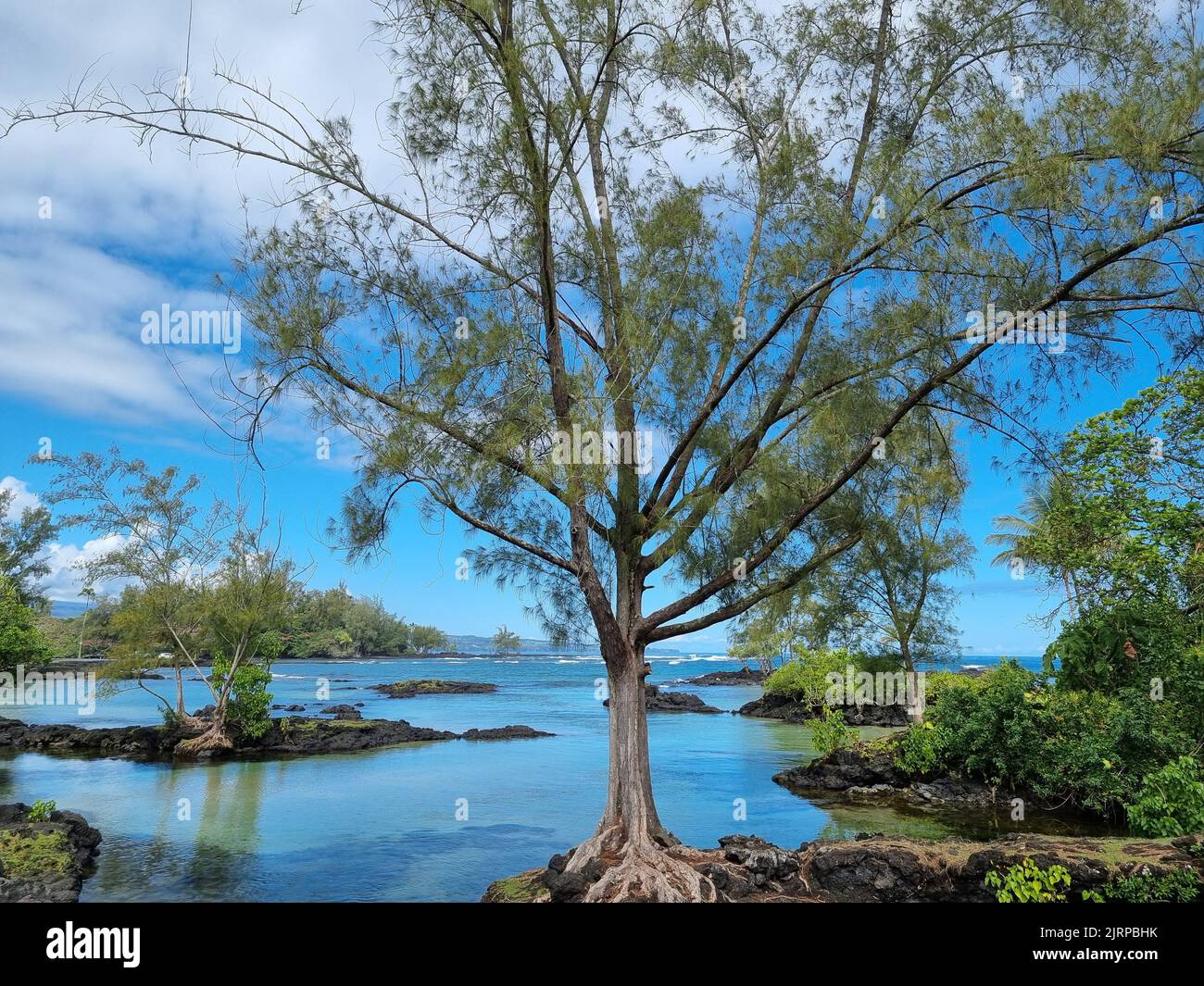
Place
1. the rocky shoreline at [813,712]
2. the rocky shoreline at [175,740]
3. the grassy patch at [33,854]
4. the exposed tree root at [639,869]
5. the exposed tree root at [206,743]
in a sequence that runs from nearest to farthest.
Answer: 1. the exposed tree root at [639,869]
2. the grassy patch at [33,854]
3. the exposed tree root at [206,743]
4. the rocky shoreline at [175,740]
5. the rocky shoreline at [813,712]

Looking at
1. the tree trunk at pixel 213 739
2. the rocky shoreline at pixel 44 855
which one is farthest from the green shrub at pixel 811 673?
the rocky shoreline at pixel 44 855

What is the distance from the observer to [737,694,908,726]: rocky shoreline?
73.7 ft

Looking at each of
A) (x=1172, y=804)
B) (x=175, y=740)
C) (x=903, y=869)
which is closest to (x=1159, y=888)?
(x=1172, y=804)

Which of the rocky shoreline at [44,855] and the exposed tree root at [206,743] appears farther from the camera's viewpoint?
the exposed tree root at [206,743]

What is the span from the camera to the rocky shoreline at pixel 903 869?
6066 mm

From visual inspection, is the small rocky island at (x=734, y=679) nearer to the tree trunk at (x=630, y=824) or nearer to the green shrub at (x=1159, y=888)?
the tree trunk at (x=630, y=824)

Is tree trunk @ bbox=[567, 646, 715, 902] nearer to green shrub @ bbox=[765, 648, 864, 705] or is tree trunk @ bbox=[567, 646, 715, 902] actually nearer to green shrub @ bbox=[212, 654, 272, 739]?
green shrub @ bbox=[765, 648, 864, 705]

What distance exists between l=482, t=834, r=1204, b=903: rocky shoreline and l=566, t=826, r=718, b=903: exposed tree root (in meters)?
0.13

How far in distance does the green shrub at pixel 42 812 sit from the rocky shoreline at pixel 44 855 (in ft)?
0.13

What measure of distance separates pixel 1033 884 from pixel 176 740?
16704 mm

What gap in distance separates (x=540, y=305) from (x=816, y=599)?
809 centimetres

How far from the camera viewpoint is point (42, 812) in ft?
29.9
